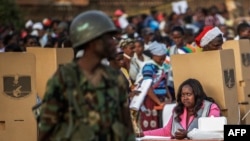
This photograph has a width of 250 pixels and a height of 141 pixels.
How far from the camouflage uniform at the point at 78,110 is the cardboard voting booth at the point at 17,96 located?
3837 mm

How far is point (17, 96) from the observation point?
33.0 ft

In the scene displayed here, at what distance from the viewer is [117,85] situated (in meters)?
6.30

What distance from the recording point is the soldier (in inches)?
242

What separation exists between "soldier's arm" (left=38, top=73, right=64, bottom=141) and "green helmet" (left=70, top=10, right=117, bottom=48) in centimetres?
28

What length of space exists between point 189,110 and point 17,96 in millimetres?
1795

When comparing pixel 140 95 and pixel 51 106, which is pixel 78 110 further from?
pixel 140 95

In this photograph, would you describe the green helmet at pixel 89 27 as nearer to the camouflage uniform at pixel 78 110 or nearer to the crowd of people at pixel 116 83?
the crowd of people at pixel 116 83

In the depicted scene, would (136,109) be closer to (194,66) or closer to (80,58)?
(194,66)

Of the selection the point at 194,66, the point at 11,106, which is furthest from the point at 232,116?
the point at 11,106

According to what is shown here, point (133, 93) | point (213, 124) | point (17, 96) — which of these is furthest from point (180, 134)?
point (133, 93)

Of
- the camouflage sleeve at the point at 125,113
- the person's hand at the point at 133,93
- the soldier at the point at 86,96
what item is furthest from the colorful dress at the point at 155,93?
the soldier at the point at 86,96

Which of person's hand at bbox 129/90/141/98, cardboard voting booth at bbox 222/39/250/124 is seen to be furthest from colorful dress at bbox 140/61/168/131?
cardboard voting booth at bbox 222/39/250/124

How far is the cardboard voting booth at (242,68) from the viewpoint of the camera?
36.9 ft

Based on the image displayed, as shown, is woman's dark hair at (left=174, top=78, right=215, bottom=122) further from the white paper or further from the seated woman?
the white paper
